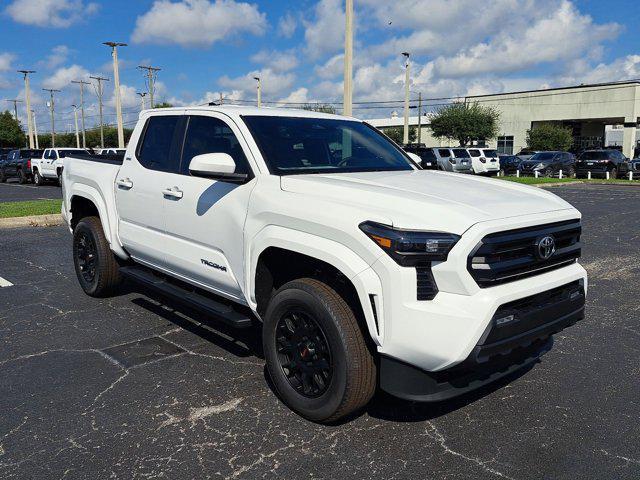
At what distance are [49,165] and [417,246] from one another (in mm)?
25159

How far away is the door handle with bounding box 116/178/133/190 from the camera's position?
4.98 metres

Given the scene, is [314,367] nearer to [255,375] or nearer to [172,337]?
[255,375]

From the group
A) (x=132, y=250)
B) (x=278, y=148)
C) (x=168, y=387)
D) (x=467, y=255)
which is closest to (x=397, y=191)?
(x=467, y=255)

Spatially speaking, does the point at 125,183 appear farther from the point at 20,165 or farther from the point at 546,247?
the point at 20,165

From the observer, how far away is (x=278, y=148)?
3.98 meters

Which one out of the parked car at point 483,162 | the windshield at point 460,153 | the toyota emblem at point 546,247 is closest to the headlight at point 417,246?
the toyota emblem at point 546,247

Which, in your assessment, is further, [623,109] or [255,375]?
[623,109]

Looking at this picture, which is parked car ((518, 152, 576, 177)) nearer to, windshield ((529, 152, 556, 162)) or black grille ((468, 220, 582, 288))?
windshield ((529, 152, 556, 162))

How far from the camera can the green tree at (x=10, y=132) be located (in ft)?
279

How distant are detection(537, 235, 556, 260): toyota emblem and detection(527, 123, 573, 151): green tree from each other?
55729 millimetres

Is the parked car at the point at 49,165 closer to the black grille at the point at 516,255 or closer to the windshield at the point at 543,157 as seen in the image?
the black grille at the point at 516,255

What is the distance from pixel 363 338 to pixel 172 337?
2318 millimetres

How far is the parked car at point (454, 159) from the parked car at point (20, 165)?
66.3 ft

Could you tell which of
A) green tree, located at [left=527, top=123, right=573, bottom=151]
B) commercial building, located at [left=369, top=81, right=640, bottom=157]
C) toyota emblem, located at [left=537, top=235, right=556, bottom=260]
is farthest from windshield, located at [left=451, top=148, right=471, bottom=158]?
commercial building, located at [left=369, top=81, right=640, bottom=157]
